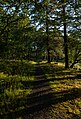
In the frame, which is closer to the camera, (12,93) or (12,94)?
(12,94)

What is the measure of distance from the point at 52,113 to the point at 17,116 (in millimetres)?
1790

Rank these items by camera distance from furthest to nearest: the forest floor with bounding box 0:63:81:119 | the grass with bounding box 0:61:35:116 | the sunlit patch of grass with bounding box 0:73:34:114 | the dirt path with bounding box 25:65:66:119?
1. the sunlit patch of grass with bounding box 0:73:34:114
2. the grass with bounding box 0:61:35:116
3. the forest floor with bounding box 0:63:81:119
4. the dirt path with bounding box 25:65:66:119

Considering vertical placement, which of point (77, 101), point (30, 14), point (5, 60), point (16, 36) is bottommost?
point (77, 101)

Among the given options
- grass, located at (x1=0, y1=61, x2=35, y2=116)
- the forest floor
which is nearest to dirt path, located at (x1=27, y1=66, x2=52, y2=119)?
the forest floor

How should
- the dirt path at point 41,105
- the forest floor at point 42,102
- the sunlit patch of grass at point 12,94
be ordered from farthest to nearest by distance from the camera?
the sunlit patch of grass at point 12,94, the forest floor at point 42,102, the dirt path at point 41,105

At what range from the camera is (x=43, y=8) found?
10.9 metres

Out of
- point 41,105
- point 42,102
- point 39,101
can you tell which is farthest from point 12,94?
point 41,105

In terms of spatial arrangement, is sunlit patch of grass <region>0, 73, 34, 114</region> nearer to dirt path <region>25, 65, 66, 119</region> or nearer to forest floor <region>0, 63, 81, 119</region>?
forest floor <region>0, 63, 81, 119</region>

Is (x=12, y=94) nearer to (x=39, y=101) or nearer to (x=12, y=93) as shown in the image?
(x=12, y=93)

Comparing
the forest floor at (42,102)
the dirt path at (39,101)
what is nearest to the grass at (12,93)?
the forest floor at (42,102)

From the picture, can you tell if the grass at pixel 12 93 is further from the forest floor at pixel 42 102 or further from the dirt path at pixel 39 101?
the dirt path at pixel 39 101

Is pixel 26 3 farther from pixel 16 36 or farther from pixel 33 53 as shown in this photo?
pixel 33 53

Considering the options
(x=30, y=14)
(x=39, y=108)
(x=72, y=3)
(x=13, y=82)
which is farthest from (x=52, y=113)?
(x=72, y=3)

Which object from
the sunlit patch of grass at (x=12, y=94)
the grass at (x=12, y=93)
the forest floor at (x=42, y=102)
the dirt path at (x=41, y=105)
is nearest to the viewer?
the dirt path at (x=41, y=105)
